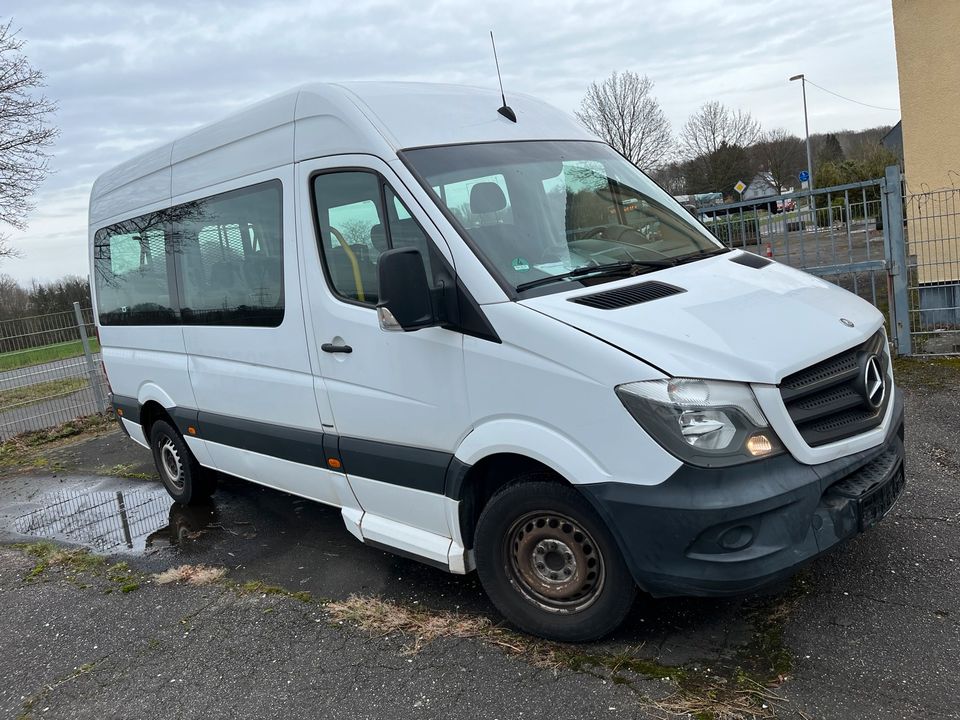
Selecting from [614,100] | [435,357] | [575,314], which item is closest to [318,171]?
[435,357]

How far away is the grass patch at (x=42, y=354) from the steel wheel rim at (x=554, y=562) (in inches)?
329

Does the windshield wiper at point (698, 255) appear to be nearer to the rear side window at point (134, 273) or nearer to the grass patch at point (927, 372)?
the grass patch at point (927, 372)

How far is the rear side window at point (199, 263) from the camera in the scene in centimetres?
444

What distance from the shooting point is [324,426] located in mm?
4219

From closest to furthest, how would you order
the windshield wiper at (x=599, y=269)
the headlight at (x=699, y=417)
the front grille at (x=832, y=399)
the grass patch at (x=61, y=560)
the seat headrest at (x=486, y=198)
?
the headlight at (x=699, y=417)
the front grille at (x=832, y=399)
the windshield wiper at (x=599, y=269)
the seat headrest at (x=486, y=198)
the grass patch at (x=61, y=560)

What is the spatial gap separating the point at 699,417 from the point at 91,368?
9903 millimetres

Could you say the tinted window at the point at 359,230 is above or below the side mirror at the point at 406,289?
above

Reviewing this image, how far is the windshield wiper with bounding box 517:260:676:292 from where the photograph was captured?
3344mm

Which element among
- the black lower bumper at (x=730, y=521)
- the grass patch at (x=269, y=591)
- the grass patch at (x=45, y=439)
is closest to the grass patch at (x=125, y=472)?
the grass patch at (x=45, y=439)

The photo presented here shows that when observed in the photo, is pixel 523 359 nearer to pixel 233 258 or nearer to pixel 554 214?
pixel 554 214

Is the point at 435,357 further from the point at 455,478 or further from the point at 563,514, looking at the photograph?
the point at 563,514

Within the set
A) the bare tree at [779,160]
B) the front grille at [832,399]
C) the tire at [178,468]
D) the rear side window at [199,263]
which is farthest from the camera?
the bare tree at [779,160]

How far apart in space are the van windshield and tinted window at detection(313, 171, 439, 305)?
20 cm

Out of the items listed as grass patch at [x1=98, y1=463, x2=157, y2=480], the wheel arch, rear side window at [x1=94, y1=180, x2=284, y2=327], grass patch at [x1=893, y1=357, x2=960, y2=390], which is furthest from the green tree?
the wheel arch
